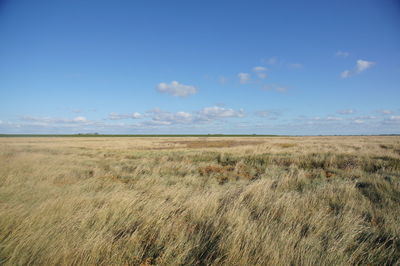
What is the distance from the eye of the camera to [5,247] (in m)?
2.50

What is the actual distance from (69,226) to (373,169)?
12850 millimetres

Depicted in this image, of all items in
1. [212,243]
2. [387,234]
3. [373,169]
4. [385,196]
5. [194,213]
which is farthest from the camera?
[373,169]

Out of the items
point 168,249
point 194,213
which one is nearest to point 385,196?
point 194,213

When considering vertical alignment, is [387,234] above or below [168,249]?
below

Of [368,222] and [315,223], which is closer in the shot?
[315,223]

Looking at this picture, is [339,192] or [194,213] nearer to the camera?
[194,213]

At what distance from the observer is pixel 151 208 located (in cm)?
380

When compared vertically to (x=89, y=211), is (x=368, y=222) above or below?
below

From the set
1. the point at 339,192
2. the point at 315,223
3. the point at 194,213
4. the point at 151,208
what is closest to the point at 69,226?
the point at 151,208

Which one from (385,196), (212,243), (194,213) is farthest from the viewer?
(385,196)

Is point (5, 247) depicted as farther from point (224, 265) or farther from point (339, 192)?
point (339, 192)

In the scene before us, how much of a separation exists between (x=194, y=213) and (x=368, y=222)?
3367 mm

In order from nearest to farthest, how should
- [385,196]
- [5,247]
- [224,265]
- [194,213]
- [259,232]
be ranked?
[224,265], [5,247], [259,232], [194,213], [385,196]

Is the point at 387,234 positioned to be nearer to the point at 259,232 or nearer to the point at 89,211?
the point at 259,232
